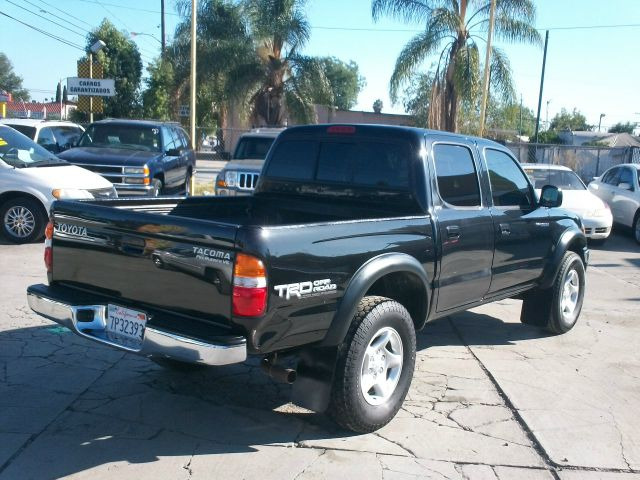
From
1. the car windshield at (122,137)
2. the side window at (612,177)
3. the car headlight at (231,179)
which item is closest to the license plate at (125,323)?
the car headlight at (231,179)

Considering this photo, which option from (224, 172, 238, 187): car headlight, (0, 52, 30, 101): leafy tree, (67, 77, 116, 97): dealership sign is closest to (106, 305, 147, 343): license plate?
(224, 172, 238, 187): car headlight

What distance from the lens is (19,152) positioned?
10.8 m

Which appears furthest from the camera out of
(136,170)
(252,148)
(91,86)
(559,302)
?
(91,86)

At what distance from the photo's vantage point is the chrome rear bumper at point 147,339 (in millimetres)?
3652

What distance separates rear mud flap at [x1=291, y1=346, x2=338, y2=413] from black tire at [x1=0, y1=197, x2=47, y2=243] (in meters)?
7.43

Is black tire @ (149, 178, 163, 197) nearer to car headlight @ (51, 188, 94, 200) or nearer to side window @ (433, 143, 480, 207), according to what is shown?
car headlight @ (51, 188, 94, 200)

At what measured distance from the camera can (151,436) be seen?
4410 mm

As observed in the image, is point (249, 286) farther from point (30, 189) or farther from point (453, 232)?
point (30, 189)

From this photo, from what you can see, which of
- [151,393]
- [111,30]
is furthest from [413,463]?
[111,30]

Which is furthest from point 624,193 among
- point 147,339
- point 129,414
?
point 147,339

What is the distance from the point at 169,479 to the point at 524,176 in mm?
4437

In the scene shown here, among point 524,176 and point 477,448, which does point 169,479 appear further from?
point 524,176

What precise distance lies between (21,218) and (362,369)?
7.77m

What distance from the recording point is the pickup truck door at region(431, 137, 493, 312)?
5.20 metres
